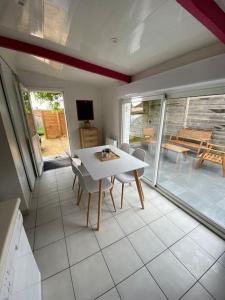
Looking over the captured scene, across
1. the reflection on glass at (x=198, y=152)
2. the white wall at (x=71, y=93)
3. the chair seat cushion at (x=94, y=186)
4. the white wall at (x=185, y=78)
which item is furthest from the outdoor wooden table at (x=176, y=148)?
the white wall at (x=71, y=93)

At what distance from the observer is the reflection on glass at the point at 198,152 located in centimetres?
160

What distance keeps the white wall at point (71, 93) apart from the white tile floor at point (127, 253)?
2.36 m

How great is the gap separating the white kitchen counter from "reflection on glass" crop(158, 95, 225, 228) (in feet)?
6.66

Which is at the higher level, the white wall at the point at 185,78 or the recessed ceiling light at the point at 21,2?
the recessed ceiling light at the point at 21,2

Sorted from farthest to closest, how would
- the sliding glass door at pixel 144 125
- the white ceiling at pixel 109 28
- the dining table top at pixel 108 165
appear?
1. the sliding glass door at pixel 144 125
2. the dining table top at pixel 108 165
3. the white ceiling at pixel 109 28

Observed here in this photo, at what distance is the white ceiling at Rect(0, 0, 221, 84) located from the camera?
3.40 feet

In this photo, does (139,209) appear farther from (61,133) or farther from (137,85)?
(61,133)

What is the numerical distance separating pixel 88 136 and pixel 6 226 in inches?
131

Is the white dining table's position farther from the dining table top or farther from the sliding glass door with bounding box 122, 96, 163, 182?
the sliding glass door with bounding box 122, 96, 163, 182

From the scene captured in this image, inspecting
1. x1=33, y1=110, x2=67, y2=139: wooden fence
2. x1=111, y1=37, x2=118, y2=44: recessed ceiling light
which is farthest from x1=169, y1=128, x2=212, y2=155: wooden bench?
x1=33, y1=110, x2=67, y2=139: wooden fence

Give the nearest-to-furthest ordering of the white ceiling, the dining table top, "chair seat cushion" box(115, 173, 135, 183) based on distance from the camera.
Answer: the white ceiling < the dining table top < "chair seat cushion" box(115, 173, 135, 183)

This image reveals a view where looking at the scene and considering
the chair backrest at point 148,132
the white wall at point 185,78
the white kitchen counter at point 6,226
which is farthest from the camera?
the chair backrest at point 148,132

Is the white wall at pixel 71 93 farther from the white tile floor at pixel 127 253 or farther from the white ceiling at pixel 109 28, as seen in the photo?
the white tile floor at pixel 127 253

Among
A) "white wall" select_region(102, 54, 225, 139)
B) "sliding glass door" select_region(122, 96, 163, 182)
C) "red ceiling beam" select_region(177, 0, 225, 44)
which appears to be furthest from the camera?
"sliding glass door" select_region(122, 96, 163, 182)
